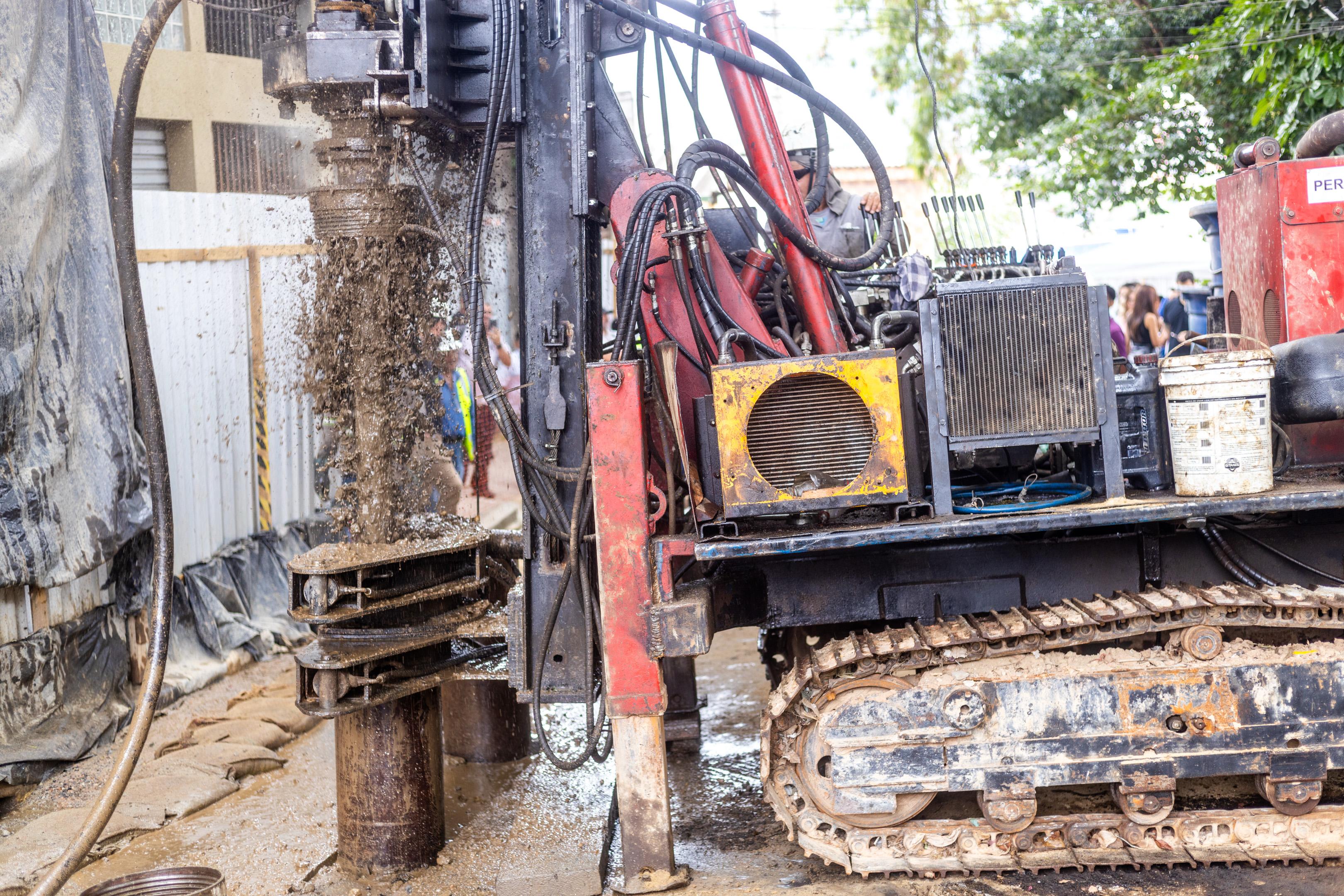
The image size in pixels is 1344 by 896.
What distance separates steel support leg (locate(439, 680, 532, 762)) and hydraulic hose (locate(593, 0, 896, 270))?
2.67 metres

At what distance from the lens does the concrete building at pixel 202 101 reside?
328 inches

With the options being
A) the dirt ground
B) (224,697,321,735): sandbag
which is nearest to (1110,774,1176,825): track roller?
the dirt ground

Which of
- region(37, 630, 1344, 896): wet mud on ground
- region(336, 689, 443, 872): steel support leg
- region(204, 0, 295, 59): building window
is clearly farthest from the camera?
region(204, 0, 295, 59): building window

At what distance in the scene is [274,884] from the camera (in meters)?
4.46

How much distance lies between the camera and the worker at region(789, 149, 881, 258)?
21.2 feet

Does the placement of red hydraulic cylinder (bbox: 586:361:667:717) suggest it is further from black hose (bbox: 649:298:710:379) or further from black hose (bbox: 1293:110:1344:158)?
black hose (bbox: 1293:110:1344:158)

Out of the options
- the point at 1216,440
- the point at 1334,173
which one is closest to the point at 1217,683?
the point at 1216,440

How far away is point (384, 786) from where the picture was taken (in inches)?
176

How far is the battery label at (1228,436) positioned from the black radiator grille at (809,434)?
1.05m

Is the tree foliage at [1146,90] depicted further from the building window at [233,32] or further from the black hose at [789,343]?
the building window at [233,32]

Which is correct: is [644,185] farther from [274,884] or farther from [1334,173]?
[274,884]

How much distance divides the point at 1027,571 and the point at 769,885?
1.47 m

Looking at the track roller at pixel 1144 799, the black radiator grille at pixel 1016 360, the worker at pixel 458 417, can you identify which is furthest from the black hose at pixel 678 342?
the worker at pixel 458 417

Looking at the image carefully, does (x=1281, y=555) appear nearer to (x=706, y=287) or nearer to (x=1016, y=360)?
(x=1016, y=360)
